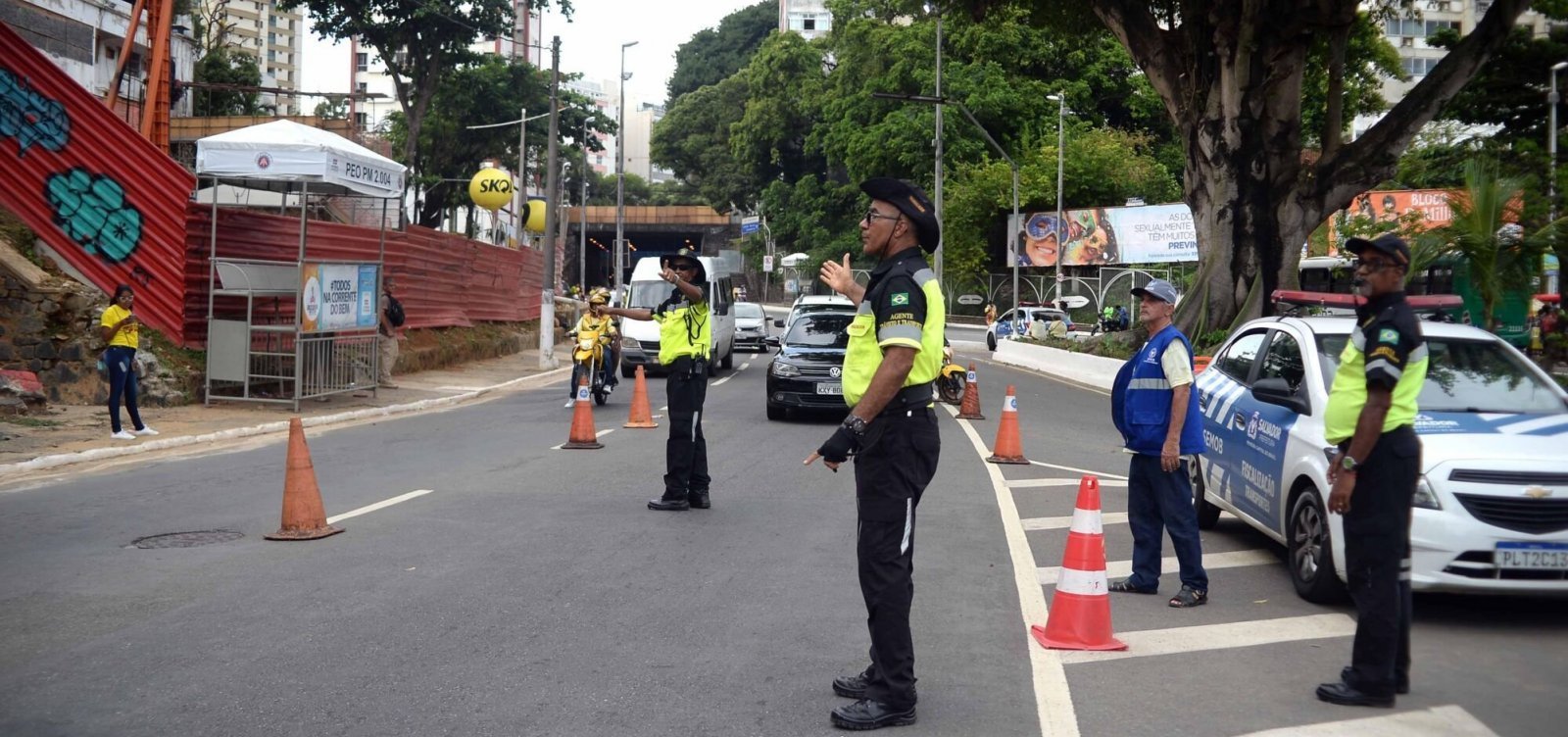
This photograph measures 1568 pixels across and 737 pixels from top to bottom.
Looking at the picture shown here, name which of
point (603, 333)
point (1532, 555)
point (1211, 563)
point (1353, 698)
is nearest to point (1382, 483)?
point (1353, 698)

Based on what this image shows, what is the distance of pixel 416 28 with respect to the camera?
154 feet

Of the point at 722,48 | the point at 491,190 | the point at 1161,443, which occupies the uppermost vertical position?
the point at 722,48

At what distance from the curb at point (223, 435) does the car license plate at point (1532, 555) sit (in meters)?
11.6

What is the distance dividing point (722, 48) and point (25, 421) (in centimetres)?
8924

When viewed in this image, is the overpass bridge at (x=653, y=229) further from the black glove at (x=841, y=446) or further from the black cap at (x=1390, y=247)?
the black glove at (x=841, y=446)

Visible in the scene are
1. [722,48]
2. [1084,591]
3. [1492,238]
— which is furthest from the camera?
[722,48]

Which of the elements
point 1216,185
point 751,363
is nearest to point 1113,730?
point 1216,185

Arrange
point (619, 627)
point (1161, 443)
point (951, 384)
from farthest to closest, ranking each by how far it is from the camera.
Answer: point (951, 384) < point (1161, 443) < point (619, 627)

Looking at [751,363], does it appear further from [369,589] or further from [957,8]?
[369,589]

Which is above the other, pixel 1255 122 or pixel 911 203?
pixel 1255 122

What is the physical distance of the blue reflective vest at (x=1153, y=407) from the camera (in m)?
7.46

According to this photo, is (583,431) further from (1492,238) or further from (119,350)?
(1492,238)

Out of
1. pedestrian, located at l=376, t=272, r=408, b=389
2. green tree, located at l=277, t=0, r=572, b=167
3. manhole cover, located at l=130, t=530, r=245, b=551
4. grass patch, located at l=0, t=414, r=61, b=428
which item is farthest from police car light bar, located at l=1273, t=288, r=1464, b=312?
green tree, located at l=277, t=0, r=572, b=167

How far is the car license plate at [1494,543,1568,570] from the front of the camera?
6605 millimetres
